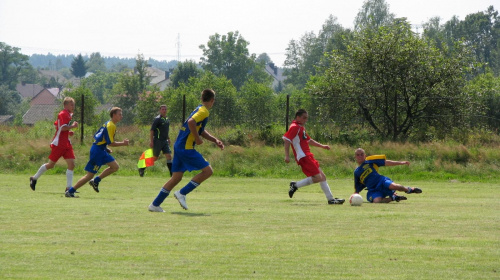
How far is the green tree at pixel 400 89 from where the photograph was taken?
91.7ft

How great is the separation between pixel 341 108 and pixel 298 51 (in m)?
126

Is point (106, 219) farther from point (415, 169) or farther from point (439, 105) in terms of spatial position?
point (439, 105)

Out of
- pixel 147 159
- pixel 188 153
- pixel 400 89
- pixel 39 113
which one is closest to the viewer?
pixel 188 153

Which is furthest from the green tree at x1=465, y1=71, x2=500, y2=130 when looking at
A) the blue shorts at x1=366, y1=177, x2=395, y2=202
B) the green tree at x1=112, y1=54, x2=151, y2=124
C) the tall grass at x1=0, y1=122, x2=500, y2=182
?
the green tree at x1=112, y1=54, x2=151, y2=124

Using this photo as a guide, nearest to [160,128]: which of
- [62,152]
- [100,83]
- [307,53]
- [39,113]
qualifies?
[62,152]

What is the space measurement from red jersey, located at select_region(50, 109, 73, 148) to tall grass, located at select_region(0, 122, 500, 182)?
7.81m

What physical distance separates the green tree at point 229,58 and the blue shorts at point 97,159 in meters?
112

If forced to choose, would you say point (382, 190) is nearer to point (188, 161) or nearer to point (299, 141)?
point (299, 141)

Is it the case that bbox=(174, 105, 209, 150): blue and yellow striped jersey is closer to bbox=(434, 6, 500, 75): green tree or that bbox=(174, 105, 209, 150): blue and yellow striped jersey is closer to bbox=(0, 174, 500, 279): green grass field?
bbox=(0, 174, 500, 279): green grass field

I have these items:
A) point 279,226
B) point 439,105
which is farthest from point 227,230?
point 439,105

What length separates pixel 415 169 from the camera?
74.8ft

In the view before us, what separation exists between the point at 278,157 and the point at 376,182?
11.2 m

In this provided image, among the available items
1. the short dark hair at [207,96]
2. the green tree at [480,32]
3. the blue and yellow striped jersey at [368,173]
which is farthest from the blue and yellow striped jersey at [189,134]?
the green tree at [480,32]

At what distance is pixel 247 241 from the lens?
7.67 m
